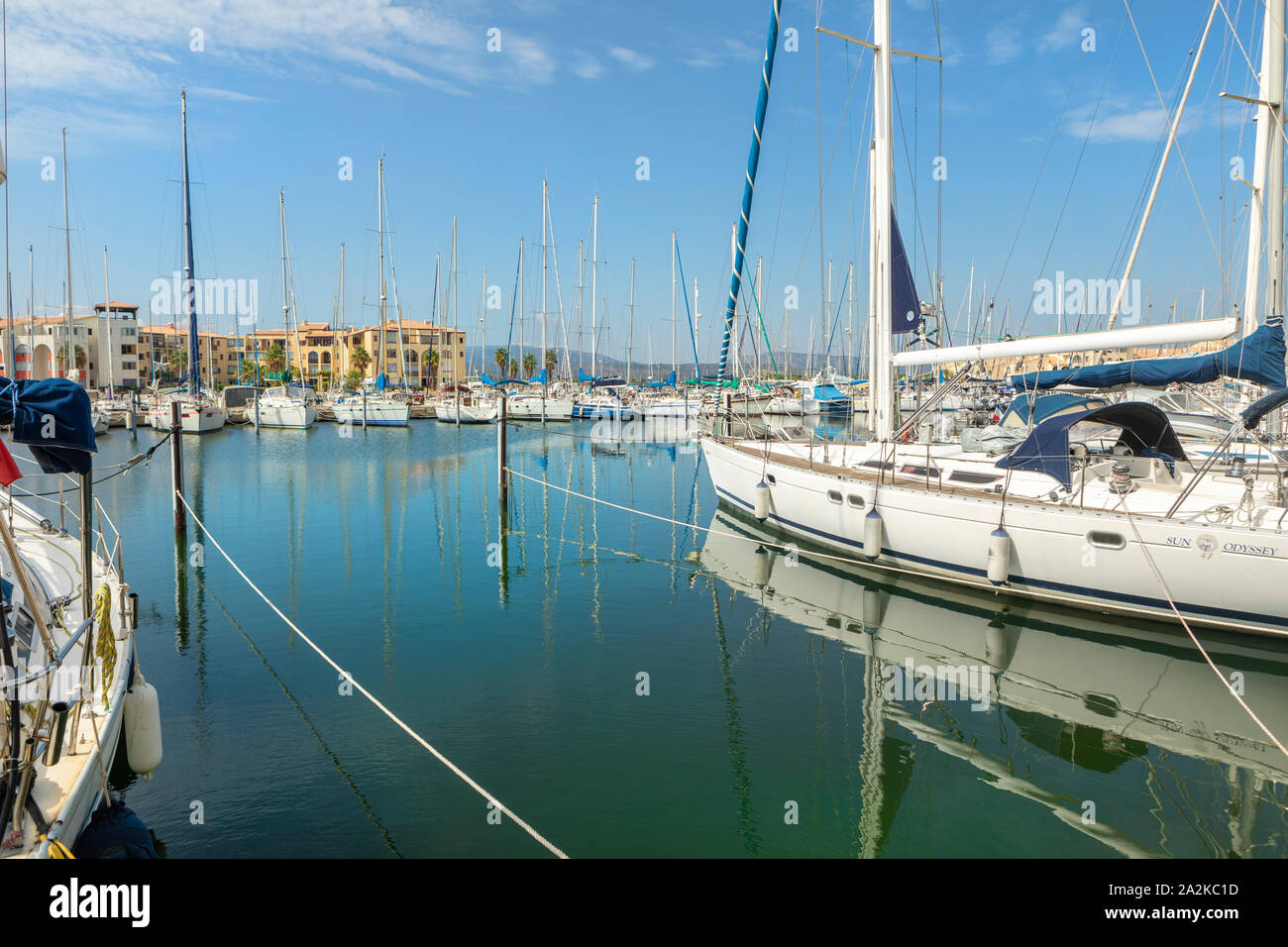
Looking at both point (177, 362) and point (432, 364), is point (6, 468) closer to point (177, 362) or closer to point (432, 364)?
point (432, 364)

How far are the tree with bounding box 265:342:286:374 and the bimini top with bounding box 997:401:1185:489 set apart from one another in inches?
3886

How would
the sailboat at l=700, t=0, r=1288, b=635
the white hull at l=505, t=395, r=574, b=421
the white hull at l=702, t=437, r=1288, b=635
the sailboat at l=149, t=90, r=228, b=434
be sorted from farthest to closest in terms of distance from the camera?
the white hull at l=505, t=395, r=574, b=421 → the sailboat at l=149, t=90, r=228, b=434 → the sailboat at l=700, t=0, r=1288, b=635 → the white hull at l=702, t=437, r=1288, b=635

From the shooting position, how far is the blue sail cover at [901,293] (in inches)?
681

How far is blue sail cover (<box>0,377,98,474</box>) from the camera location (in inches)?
229

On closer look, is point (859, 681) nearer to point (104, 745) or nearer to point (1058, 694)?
point (1058, 694)

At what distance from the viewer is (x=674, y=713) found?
965 cm

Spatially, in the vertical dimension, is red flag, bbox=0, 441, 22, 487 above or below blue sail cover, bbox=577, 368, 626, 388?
below

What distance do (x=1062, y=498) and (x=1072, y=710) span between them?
13.5ft

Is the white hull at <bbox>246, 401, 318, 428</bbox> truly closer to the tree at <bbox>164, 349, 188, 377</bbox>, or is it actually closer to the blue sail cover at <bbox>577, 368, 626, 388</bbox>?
the blue sail cover at <bbox>577, 368, 626, 388</bbox>

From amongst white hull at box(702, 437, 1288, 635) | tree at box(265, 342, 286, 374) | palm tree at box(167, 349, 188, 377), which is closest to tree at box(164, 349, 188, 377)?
palm tree at box(167, 349, 188, 377)

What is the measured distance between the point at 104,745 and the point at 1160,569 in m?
13.0

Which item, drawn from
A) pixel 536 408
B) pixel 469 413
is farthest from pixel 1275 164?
pixel 469 413

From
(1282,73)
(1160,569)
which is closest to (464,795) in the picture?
(1160,569)

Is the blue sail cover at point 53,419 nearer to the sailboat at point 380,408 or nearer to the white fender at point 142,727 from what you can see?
the white fender at point 142,727
